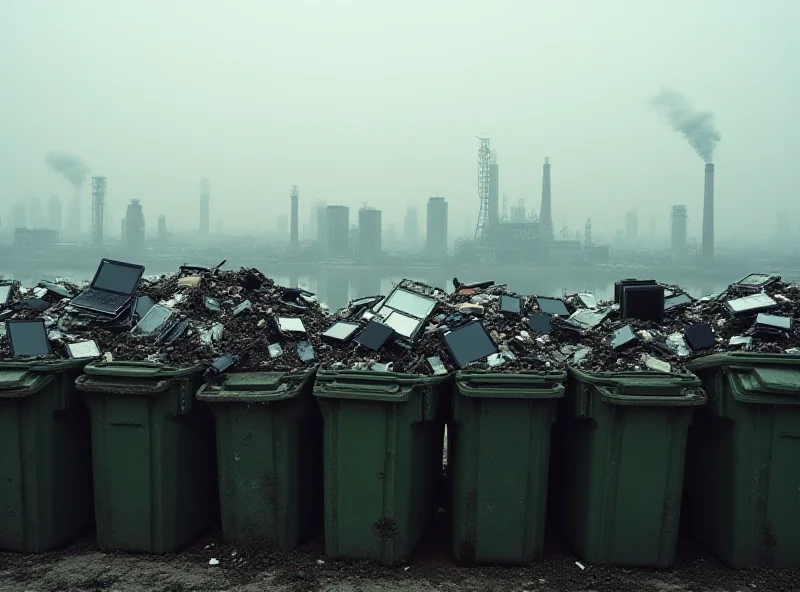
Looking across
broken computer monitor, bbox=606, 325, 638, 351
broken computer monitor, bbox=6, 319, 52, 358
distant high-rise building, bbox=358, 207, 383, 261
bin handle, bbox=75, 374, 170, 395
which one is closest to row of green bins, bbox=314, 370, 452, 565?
bin handle, bbox=75, 374, 170, 395

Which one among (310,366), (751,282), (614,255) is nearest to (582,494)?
(310,366)

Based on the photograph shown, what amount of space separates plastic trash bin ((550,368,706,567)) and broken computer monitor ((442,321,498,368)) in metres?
Result: 0.54

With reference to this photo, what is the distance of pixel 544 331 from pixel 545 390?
93 centimetres

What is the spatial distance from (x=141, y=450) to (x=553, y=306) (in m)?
3.07

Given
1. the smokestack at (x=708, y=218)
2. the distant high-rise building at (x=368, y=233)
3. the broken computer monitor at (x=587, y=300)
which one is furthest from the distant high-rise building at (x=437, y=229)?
the broken computer monitor at (x=587, y=300)

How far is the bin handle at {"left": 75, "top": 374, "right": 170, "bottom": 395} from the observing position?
311cm

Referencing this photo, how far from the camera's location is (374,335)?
360 cm

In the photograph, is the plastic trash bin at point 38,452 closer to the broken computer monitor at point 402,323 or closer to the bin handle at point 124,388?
the bin handle at point 124,388

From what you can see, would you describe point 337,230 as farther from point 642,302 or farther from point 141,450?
point 141,450

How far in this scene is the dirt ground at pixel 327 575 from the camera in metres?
2.98

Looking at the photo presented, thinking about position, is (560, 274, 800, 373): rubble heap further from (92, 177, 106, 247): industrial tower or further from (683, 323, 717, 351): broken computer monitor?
(92, 177, 106, 247): industrial tower

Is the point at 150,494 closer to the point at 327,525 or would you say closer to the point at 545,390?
the point at 327,525

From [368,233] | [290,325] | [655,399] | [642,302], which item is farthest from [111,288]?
[368,233]

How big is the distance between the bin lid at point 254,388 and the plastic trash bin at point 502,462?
3.06 feet
